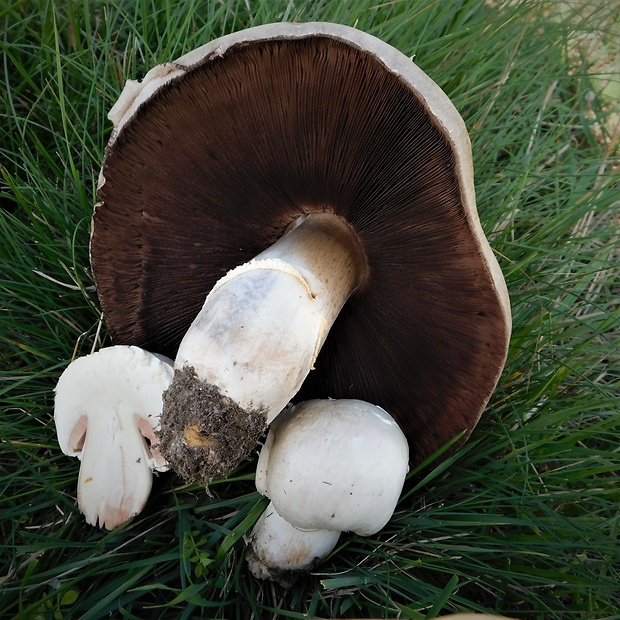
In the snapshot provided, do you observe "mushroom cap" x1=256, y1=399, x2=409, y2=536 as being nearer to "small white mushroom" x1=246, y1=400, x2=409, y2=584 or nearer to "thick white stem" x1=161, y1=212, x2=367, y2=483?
"small white mushroom" x1=246, y1=400, x2=409, y2=584

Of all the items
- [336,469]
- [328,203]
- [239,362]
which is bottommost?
[336,469]

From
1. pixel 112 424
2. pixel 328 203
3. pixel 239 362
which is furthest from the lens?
pixel 112 424

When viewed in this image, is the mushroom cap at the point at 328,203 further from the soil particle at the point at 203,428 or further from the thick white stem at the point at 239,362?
the soil particle at the point at 203,428

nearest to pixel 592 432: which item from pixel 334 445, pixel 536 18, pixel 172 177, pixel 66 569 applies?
pixel 334 445

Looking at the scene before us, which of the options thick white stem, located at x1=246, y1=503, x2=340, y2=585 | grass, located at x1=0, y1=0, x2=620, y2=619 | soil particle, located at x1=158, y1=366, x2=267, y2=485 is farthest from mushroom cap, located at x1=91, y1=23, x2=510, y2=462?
soil particle, located at x1=158, y1=366, x2=267, y2=485

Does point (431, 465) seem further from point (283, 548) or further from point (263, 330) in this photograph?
point (263, 330)

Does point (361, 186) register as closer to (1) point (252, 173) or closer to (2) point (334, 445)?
(1) point (252, 173)

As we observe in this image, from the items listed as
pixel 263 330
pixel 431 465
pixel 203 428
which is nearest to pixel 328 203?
pixel 263 330
